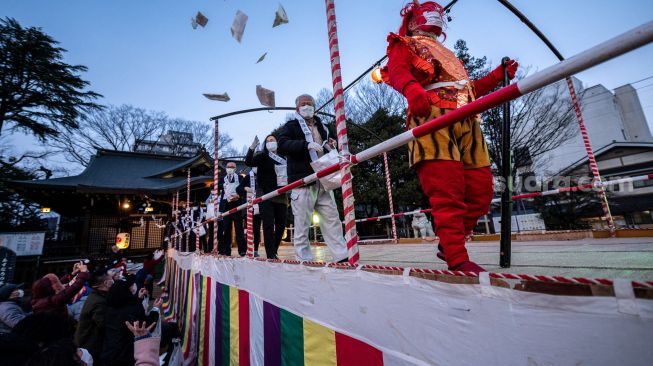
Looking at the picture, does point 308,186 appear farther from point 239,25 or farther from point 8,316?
point 8,316

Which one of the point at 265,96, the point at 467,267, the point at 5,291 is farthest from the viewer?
the point at 5,291

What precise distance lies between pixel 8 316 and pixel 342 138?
6.28m

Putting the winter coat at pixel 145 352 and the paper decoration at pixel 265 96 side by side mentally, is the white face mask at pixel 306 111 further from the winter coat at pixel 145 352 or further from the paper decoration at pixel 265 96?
the winter coat at pixel 145 352

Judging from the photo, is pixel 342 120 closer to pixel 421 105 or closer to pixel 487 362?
pixel 421 105

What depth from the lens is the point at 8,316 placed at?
4.63 meters

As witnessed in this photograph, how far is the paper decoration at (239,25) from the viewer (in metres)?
2.91

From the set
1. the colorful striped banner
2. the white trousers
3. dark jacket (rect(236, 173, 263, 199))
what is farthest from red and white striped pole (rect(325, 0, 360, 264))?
dark jacket (rect(236, 173, 263, 199))

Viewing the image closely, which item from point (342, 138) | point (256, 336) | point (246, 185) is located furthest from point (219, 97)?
point (256, 336)

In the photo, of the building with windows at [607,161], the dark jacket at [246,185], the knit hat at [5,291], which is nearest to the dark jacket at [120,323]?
the dark jacket at [246,185]

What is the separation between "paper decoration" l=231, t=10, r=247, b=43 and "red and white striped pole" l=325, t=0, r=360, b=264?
1.25m

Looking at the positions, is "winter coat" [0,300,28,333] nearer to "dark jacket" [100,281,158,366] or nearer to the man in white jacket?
"dark jacket" [100,281,158,366]

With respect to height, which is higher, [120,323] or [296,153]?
[296,153]

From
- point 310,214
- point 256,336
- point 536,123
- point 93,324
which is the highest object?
point 536,123

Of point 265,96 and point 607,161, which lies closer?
point 265,96
